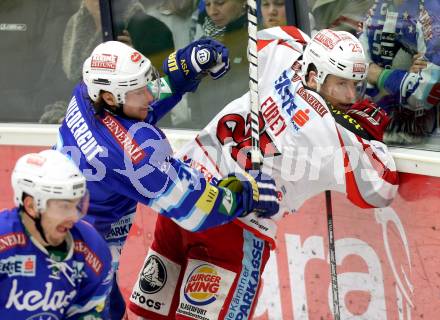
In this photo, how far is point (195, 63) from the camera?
15.7 ft

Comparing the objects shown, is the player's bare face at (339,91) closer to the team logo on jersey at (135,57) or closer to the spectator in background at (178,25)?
the team logo on jersey at (135,57)

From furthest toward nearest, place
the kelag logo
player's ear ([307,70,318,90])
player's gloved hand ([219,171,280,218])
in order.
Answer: the kelag logo < player's ear ([307,70,318,90]) < player's gloved hand ([219,171,280,218])

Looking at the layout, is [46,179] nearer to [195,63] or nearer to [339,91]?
[195,63]

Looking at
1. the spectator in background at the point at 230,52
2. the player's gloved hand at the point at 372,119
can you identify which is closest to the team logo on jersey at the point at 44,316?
the player's gloved hand at the point at 372,119

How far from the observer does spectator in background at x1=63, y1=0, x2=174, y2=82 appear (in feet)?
20.1

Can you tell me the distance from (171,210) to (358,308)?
111 centimetres

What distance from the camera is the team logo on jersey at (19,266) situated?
377cm

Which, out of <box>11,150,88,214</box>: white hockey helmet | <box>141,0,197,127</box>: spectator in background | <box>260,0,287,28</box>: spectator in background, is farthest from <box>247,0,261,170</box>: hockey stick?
<box>141,0,197,127</box>: spectator in background

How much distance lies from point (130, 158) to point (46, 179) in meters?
0.57

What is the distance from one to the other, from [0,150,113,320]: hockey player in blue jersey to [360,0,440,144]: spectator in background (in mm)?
1493

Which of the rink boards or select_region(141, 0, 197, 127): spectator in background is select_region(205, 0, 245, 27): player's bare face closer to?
select_region(141, 0, 197, 127): spectator in background

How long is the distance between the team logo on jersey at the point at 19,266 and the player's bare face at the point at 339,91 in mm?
1350

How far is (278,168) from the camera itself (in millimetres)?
4668

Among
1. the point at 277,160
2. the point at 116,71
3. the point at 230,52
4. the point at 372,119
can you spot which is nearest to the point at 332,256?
the point at 277,160
